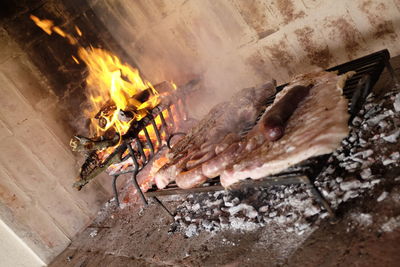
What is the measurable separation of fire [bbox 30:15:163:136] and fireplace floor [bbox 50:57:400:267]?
6.98ft

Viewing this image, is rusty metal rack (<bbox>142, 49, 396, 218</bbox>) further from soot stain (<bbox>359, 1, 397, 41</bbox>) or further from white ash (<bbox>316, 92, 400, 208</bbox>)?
soot stain (<bbox>359, 1, 397, 41</bbox>)

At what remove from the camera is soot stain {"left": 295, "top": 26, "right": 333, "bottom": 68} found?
511 centimetres

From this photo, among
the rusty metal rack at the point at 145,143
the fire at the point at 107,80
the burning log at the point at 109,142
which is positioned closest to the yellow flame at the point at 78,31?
the fire at the point at 107,80

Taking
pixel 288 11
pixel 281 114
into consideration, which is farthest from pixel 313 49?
pixel 281 114

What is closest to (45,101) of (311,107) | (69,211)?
(69,211)

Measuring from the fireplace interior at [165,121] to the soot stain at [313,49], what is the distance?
22 mm

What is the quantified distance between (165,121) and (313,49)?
278cm

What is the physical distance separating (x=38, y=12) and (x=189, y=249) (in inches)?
207

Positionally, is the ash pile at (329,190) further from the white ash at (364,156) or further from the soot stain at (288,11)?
the soot stain at (288,11)

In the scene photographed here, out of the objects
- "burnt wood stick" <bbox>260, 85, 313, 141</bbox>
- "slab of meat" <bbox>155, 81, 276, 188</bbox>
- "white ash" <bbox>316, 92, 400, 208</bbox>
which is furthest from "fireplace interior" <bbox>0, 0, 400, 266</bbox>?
"burnt wood stick" <bbox>260, 85, 313, 141</bbox>

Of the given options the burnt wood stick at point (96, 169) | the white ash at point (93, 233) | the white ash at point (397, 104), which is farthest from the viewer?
the white ash at point (93, 233)

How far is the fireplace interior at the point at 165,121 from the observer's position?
3.10 m

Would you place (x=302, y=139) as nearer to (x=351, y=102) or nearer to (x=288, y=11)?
(x=351, y=102)

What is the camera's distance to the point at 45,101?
6.08 meters
